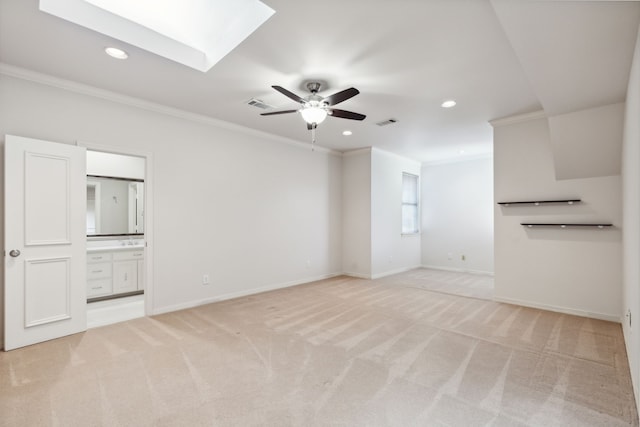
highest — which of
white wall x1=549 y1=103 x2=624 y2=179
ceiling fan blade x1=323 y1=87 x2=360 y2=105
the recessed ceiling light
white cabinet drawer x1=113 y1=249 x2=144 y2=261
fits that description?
the recessed ceiling light

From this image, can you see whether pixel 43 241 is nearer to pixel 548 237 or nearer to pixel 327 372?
pixel 327 372

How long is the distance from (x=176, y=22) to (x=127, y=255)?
3.74 metres

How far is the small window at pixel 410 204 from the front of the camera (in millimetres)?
7320

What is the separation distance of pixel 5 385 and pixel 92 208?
333 cm

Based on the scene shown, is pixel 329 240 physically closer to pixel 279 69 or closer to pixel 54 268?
pixel 279 69

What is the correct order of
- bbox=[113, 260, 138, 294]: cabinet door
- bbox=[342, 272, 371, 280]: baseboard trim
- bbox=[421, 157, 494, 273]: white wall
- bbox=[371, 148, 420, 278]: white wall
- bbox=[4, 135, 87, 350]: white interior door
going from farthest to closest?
bbox=[421, 157, 494, 273]: white wall < bbox=[371, 148, 420, 278]: white wall < bbox=[342, 272, 371, 280]: baseboard trim < bbox=[113, 260, 138, 294]: cabinet door < bbox=[4, 135, 87, 350]: white interior door

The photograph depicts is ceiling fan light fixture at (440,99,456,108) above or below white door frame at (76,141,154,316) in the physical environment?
above

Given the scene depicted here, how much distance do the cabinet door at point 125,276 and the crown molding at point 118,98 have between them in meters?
2.56

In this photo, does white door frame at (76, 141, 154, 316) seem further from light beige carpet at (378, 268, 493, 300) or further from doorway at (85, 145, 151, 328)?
light beige carpet at (378, 268, 493, 300)

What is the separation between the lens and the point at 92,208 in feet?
16.2

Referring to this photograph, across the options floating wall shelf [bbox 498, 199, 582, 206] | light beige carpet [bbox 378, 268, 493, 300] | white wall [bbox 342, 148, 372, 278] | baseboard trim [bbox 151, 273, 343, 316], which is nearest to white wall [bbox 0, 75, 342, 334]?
baseboard trim [bbox 151, 273, 343, 316]

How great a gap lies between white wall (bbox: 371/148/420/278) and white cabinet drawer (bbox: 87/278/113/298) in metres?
4.57

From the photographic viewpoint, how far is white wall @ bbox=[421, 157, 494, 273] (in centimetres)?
664

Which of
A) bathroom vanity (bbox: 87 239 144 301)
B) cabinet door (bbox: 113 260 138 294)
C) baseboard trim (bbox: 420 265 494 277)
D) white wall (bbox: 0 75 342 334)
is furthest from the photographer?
baseboard trim (bbox: 420 265 494 277)
